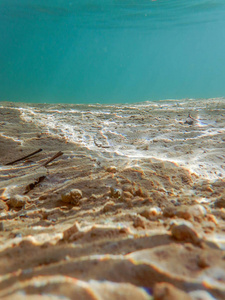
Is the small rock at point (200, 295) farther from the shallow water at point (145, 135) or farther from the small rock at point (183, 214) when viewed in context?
the shallow water at point (145, 135)

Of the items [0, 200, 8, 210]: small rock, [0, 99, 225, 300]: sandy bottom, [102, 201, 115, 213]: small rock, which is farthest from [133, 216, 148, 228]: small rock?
[0, 200, 8, 210]: small rock

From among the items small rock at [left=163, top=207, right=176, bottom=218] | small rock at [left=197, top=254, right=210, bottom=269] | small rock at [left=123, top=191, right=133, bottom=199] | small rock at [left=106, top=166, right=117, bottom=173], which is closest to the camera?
small rock at [left=197, top=254, right=210, bottom=269]

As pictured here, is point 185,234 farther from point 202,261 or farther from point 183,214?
point 183,214

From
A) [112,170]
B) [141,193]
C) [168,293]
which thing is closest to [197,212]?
[141,193]

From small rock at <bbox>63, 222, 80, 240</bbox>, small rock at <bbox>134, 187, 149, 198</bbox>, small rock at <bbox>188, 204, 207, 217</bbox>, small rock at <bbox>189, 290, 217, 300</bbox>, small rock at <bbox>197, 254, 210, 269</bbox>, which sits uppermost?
small rock at <bbox>134, 187, 149, 198</bbox>

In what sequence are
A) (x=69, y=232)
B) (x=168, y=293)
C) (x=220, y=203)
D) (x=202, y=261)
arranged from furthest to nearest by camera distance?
(x=220, y=203) < (x=69, y=232) < (x=202, y=261) < (x=168, y=293)

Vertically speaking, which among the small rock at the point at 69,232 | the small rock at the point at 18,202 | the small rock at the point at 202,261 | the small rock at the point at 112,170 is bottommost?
the small rock at the point at 202,261

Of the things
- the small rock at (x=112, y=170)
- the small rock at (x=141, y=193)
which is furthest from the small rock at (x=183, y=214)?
the small rock at (x=112, y=170)

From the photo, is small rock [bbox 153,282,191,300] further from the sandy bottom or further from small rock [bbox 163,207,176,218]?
small rock [bbox 163,207,176,218]
